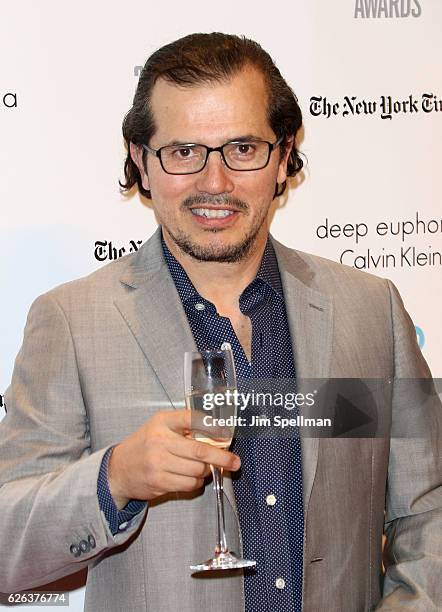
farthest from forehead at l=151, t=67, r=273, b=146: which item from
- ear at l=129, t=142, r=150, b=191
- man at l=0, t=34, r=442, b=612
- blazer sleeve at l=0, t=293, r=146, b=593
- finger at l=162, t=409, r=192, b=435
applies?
finger at l=162, t=409, r=192, b=435

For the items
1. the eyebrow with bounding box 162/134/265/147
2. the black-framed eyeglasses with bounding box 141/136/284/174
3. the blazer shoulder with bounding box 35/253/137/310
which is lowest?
the blazer shoulder with bounding box 35/253/137/310

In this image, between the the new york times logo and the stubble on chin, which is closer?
the stubble on chin

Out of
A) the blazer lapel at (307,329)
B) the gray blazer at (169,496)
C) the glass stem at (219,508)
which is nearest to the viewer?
the glass stem at (219,508)

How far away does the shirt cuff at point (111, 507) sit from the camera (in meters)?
1.92

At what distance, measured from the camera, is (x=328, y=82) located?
286 centimetres

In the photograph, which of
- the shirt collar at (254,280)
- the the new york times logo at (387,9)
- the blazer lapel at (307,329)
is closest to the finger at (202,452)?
the blazer lapel at (307,329)

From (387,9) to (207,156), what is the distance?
985mm

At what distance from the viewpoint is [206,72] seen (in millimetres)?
2279

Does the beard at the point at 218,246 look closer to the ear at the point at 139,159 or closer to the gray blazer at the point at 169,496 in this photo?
the gray blazer at the point at 169,496

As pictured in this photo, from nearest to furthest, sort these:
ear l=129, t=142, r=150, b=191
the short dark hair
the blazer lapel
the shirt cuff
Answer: the shirt cuff, the blazer lapel, the short dark hair, ear l=129, t=142, r=150, b=191

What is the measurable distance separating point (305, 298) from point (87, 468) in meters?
0.74

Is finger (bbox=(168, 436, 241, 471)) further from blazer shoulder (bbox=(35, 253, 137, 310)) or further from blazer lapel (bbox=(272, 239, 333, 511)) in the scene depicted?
blazer shoulder (bbox=(35, 253, 137, 310))

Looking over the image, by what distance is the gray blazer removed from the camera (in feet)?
6.78

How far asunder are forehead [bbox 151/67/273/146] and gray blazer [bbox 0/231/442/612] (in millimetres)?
302
